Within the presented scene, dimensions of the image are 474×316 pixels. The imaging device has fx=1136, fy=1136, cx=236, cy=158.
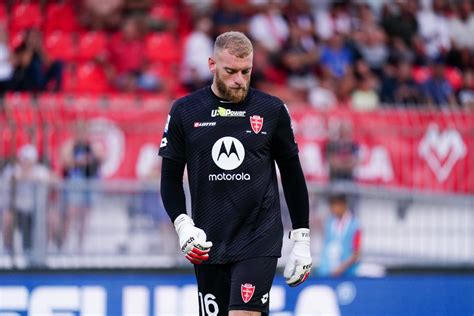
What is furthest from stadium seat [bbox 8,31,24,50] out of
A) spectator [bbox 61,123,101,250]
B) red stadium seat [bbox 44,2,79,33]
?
spectator [bbox 61,123,101,250]

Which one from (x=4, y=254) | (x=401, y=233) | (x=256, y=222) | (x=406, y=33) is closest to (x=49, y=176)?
(x=4, y=254)

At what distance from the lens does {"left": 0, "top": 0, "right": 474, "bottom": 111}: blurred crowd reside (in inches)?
645

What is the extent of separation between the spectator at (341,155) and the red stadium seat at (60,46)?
4364 mm

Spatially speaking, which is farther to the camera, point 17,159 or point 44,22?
point 44,22

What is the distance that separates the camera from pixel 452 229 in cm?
1363

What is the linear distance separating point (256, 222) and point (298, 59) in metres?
11.5

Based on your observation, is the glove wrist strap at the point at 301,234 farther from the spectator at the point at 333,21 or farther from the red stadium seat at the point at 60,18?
the spectator at the point at 333,21

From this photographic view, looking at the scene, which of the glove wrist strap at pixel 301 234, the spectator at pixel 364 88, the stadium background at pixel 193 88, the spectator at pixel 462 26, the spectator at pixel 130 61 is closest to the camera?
the glove wrist strap at pixel 301 234

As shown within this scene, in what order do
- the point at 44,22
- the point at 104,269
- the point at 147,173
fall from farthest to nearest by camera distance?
1. the point at 44,22
2. the point at 147,173
3. the point at 104,269

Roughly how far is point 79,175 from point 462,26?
10.1m

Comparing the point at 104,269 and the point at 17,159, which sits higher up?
the point at 17,159

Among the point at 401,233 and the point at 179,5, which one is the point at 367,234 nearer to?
the point at 401,233

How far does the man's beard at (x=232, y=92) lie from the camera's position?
22.4ft

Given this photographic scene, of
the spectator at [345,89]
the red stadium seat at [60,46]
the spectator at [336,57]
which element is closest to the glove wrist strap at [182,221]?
the red stadium seat at [60,46]
